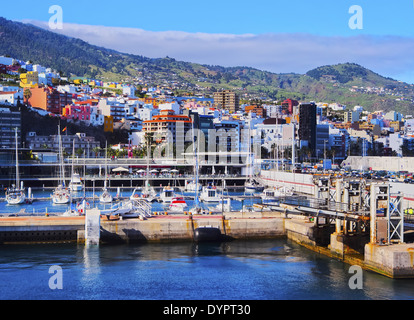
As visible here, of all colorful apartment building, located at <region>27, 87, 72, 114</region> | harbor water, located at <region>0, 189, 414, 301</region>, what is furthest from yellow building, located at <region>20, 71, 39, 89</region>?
harbor water, located at <region>0, 189, 414, 301</region>

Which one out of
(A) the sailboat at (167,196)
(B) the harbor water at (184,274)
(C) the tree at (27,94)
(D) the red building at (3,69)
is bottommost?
(B) the harbor water at (184,274)

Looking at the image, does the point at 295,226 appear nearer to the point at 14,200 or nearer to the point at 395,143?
the point at 14,200

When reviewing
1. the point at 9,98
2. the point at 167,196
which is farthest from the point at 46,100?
the point at 167,196

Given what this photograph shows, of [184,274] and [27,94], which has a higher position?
[27,94]

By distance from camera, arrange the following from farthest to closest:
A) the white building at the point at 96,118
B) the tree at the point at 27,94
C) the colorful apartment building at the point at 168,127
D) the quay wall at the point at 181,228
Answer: the white building at the point at 96,118 → the tree at the point at 27,94 → the colorful apartment building at the point at 168,127 → the quay wall at the point at 181,228

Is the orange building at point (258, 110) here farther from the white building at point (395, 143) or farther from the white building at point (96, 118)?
the white building at point (96, 118)

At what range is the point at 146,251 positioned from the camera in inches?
1205

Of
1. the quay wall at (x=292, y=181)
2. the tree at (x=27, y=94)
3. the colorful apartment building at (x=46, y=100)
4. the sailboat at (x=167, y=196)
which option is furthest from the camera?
the tree at (x=27, y=94)

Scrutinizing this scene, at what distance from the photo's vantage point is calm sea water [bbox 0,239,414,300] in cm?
2302

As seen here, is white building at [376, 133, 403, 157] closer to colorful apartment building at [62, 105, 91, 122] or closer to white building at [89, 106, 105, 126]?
white building at [89, 106, 105, 126]

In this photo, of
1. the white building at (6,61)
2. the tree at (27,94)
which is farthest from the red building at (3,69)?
the tree at (27,94)

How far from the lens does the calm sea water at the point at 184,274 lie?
23.0m

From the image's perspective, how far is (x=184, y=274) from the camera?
26.0 meters
